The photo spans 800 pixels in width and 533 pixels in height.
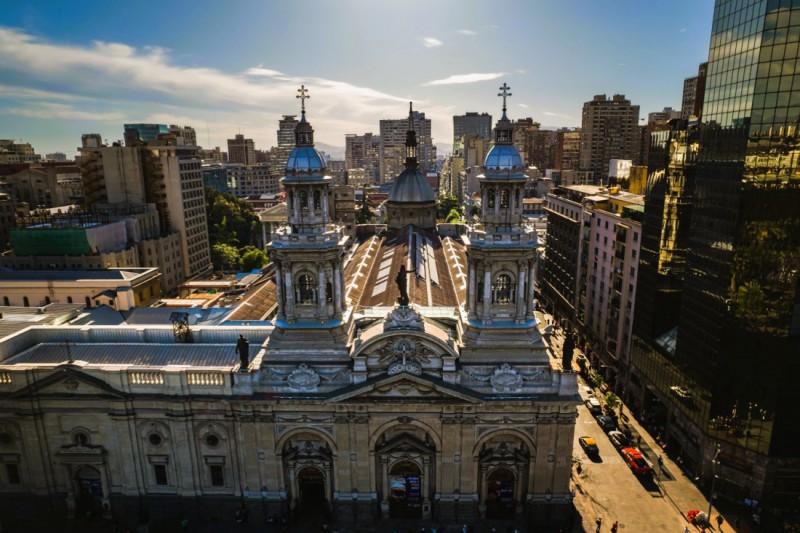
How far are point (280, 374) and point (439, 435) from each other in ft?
41.5

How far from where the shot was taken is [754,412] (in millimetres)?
41406

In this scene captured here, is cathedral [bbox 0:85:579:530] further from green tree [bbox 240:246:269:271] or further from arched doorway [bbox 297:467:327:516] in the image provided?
green tree [bbox 240:246:269:271]

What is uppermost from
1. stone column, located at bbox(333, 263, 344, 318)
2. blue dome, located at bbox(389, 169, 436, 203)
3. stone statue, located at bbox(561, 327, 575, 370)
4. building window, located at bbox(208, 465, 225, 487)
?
blue dome, located at bbox(389, 169, 436, 203)

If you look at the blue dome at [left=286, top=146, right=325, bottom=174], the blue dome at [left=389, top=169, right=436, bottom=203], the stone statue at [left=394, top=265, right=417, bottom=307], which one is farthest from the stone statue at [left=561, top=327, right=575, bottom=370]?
the blue dome at [left=389, top=169, right=436, bottom=203]

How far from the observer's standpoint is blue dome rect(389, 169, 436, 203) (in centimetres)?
8631

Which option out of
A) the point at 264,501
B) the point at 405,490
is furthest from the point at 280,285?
the point at 405,490

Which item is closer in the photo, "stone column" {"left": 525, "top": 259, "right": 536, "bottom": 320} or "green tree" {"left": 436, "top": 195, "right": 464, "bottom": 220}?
"stone column" {"left": 525, "top": 259, "right": 536, "bottom": 320}

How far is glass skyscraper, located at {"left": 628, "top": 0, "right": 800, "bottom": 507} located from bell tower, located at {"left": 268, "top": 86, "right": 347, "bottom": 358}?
3060 cm

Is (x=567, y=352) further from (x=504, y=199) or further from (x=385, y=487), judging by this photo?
(x=385, y=487)

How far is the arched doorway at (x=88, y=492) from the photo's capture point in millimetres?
40812

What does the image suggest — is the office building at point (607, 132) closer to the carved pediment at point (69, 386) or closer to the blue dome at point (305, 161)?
the blue dome at point (305, 161)

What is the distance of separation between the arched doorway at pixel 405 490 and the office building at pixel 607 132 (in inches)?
5428

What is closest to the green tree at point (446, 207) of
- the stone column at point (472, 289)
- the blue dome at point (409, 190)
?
the blue dome at point (409, 190)

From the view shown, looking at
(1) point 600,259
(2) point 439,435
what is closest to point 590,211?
Answer: (1) point 600,259
